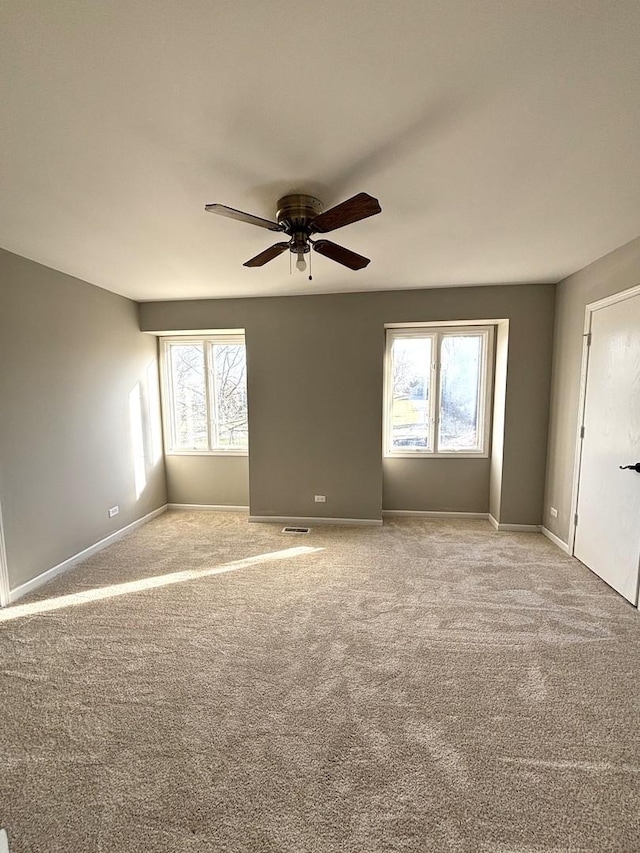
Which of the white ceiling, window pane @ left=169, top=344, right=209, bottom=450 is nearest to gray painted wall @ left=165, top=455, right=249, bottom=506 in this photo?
window pane @ left=169, top=344, right=209, bottom=450

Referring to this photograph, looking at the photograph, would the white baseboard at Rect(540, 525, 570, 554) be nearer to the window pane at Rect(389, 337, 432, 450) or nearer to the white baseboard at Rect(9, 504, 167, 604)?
the window pane at Rect(389, 337, 432, 450)

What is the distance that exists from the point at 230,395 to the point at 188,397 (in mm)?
574

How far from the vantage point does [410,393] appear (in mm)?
4453

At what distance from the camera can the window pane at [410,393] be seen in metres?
4.40

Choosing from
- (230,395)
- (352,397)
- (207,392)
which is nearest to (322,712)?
(352,397)

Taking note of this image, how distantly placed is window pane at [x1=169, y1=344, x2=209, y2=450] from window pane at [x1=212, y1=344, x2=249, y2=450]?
0.18 m

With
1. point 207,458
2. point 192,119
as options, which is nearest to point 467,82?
point 192,119

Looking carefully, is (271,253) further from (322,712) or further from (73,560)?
(73,560)

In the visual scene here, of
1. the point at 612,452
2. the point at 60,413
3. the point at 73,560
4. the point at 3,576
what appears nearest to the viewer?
the point at 3,576

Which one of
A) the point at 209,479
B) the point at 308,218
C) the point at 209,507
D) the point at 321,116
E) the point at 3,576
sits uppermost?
the point at 321,116

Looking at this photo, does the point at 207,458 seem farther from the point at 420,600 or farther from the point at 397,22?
the point at 397,22

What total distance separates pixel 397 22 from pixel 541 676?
9.43ft

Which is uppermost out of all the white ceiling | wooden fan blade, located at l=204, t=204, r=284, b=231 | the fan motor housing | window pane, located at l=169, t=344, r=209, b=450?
the white ceiling

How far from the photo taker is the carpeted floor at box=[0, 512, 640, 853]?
4.25 ft
